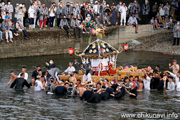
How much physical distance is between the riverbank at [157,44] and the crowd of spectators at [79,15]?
3.46 ft

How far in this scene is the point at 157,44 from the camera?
41.6 meters

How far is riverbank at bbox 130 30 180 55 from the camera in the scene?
40075 millimetres

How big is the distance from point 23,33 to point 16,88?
1176 cm

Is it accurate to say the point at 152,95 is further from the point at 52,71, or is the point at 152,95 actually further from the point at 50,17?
the point at 50,17

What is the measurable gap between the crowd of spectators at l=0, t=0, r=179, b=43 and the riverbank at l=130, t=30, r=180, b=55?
1.06m

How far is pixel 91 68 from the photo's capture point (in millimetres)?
26078

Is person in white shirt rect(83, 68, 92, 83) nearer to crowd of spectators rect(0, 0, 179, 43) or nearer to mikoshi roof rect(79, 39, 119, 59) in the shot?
mikoshi roof rect(79, 39, 119, 59)

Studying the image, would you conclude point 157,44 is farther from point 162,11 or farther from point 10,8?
point 10,8

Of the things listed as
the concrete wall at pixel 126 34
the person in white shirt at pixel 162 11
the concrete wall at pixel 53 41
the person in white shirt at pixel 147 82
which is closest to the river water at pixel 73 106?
the person in white shirt at pixel 147 82

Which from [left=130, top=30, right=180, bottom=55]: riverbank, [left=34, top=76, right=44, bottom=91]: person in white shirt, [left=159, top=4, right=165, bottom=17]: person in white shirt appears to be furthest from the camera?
[left=159, top=4, right=165, bottom=17]: person in white shirt

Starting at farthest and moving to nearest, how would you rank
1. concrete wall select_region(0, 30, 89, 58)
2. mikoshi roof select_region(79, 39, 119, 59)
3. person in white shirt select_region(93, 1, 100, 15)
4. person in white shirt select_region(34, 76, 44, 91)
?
person in white shirt select_region(93, 1, 100, 15) < concrete wall select_region(0, 30, 89, 58) < mikoshi roof select_region(79, 39, 119, 59) < person in white shirt select_region(34, 76, 44, 91)

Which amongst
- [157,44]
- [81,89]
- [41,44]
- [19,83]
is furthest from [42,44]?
[81,89]

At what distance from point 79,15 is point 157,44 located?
8.48 meters

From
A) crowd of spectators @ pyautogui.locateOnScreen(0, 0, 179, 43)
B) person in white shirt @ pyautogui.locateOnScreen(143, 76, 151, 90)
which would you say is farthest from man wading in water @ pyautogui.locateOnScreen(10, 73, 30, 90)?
crowd of spectators @ pyautogui.locateOnScreen(0, 0, 179, 43)
